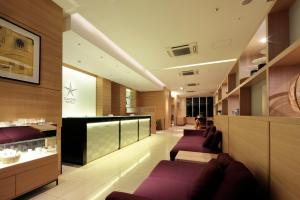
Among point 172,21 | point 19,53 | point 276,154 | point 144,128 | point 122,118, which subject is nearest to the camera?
point 276,154

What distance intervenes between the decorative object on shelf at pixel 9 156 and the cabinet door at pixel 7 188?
0.23 metres

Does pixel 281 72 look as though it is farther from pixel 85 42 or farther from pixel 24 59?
pixel 85 42

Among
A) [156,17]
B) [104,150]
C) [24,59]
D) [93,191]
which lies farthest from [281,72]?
[104,150]

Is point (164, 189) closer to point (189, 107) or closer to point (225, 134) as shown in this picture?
point (225, 134)

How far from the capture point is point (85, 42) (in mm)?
3719

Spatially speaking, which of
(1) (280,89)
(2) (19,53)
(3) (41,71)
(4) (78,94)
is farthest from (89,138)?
(1) (280,89)

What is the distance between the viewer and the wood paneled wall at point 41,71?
221cm

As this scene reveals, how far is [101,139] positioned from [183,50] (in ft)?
12.0

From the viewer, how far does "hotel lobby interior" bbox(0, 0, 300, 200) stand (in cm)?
116

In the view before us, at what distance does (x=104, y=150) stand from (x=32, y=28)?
3.43 m

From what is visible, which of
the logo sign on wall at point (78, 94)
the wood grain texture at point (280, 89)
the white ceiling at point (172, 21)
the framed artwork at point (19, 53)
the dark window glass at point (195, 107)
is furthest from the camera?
the dark window glass at point (195, 107)

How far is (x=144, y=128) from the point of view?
7906 mm

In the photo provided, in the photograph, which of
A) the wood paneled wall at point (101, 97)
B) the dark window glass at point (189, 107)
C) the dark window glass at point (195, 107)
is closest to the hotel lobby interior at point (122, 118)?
the wood paneled wall at point (101, 97)

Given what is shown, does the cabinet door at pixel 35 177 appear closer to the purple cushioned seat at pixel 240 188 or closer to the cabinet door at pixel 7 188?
the cabinet door at pixel 7 188
